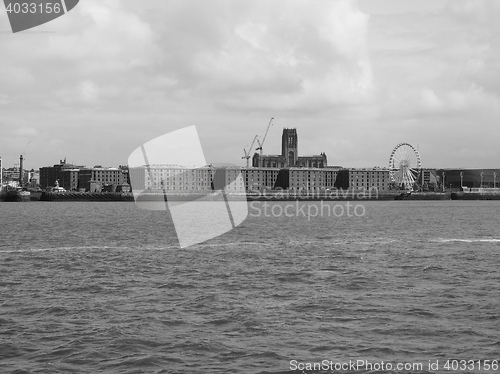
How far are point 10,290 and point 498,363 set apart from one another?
710 inches

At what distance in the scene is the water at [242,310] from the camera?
18203 millimetres

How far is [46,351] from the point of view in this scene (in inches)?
733

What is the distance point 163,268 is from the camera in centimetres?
3453

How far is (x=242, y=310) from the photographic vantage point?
23641 millimetres

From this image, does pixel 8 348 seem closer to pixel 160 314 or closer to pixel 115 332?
pixel 115 332

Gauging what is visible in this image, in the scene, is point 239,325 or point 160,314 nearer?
point 239,325

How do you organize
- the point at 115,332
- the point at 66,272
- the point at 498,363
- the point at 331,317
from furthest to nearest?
the point at 66,272 < the point at 331,317 < the point at 115,332 < the point at 498,363

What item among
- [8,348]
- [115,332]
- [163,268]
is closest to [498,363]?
[115,332]

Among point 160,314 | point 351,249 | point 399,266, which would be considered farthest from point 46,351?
point 351,249

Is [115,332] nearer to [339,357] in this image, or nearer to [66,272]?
[339,357]

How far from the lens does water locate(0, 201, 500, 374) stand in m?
18.2

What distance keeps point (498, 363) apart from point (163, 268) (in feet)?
64.9

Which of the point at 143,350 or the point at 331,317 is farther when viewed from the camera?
the point at 331,317

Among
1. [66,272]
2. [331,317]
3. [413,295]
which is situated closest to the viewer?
[331,317]
